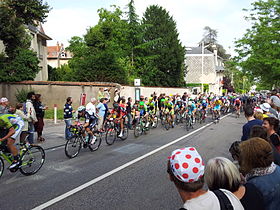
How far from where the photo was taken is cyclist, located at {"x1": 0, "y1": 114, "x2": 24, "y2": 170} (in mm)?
5730

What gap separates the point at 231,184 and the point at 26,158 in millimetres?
5503

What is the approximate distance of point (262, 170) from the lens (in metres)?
2.47

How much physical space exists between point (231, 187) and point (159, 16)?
38.3m

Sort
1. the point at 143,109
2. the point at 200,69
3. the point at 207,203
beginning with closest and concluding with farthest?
the point at 207,203
the point at 143,109
the point at 200,69

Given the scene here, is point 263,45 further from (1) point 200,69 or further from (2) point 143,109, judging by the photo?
(1) point 200,69

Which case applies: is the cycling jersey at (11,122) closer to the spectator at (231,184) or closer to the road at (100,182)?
the road at (100,182)

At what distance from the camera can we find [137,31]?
33.3 meters

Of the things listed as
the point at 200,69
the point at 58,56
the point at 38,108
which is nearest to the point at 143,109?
the point at 38,108

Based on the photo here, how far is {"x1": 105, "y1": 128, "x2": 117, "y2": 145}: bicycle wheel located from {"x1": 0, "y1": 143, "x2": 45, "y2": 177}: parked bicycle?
11.6 feet

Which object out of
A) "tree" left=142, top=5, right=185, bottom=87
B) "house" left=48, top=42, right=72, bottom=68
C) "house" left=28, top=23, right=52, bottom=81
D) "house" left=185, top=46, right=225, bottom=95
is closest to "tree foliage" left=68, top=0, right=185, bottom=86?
"tree" left=142, top=5, right=185, bottom=87

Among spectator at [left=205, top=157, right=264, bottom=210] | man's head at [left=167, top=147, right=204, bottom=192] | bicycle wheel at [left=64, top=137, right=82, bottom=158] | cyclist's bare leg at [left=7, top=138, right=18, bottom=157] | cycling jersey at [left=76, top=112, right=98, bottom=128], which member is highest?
man's head at [left=167, top=147, right=204, bottom=192]

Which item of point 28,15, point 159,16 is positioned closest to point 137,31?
point 159,16

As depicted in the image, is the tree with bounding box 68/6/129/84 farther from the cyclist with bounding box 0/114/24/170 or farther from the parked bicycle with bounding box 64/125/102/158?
the cyclist with bounding box 0/114/24/170

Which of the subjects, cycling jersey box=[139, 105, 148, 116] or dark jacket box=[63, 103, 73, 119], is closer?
dark jacket box=[63, 103, 73, 119]
